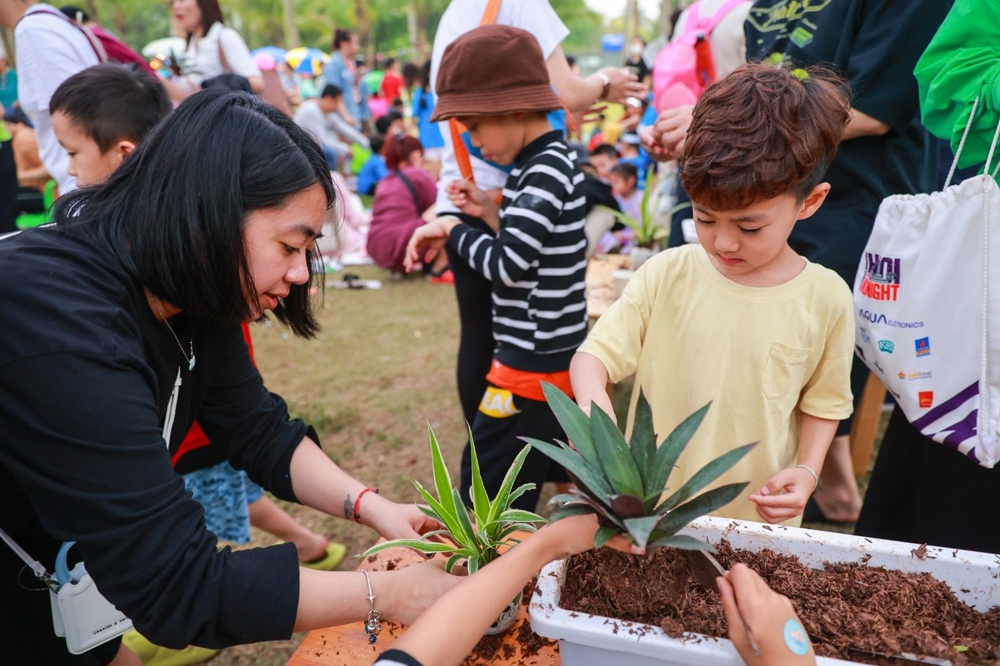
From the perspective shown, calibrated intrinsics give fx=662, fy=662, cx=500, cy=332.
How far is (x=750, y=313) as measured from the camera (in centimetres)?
164

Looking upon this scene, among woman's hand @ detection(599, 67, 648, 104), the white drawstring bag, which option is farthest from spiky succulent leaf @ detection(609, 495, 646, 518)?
woman's hand @ detection(599, 67, 648, 104)

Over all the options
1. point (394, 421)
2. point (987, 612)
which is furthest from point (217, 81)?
point (987, 612)

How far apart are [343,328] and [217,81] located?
2809 mm

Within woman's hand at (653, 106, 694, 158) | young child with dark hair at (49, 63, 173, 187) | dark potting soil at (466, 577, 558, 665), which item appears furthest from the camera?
young child with dark hair at (49, 63, 173, 187)

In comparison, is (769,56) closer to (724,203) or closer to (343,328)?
(724,203)

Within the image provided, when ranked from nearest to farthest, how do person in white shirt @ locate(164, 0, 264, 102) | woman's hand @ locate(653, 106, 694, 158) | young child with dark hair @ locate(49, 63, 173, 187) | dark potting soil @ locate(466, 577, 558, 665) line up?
dark potting soil @ locate(466, 577, 558, 665) → woman's hand @ locate(653, 106, 694, 158) → young child with dark hair @ locate(49, 63, 173, 187) → person in white shirt @ locate(164, 0, 264, 102)

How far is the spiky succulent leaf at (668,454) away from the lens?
3.83ft

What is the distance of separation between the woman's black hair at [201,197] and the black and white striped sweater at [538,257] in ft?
3.31

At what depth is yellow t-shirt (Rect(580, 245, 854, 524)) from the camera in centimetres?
162

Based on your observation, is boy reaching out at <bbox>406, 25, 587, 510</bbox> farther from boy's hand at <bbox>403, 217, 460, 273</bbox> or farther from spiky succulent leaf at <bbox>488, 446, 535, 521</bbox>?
spiky succulent leaf at <bbox>488, 446, 535, 521</bbox>

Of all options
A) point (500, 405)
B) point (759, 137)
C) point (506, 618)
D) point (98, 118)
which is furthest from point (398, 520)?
point (98, 118)

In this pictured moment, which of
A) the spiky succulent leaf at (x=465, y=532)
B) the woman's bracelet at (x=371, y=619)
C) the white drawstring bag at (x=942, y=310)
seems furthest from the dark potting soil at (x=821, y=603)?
the white drawstring bag at (x=942, y=310)

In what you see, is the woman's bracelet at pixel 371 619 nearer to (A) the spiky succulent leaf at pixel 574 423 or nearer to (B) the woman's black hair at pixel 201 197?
(A) the spiky succulent leaf at pixel 574 423

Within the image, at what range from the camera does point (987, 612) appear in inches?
48.0
